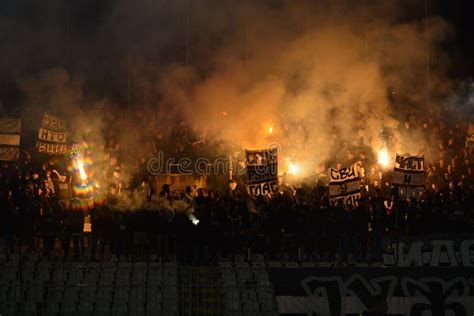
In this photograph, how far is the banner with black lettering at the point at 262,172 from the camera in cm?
1375

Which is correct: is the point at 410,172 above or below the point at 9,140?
below

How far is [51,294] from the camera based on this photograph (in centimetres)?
1042

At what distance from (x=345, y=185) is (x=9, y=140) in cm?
632

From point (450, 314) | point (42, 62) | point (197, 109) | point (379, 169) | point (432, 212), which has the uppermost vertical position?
point (42, 62)

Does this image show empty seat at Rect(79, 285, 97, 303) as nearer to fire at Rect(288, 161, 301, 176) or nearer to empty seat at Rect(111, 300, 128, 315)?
empty seat at Rect(111, 300, 128, 315)

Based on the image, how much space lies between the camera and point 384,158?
53.8 feet

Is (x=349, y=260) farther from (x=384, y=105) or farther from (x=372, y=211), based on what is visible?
(x=384, y=105)

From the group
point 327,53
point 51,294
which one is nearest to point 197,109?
point 327,53

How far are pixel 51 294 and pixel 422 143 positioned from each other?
30.8ft

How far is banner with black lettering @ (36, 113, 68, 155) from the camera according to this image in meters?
14.0

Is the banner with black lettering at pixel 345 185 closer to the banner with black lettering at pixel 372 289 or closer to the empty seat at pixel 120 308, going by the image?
the banner with black lettering at pixel 372 289

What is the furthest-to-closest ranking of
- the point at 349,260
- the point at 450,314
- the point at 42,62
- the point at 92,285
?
the point at 42,62 < the point at 349,260 < the point at 450,314 < the point at 92,285
